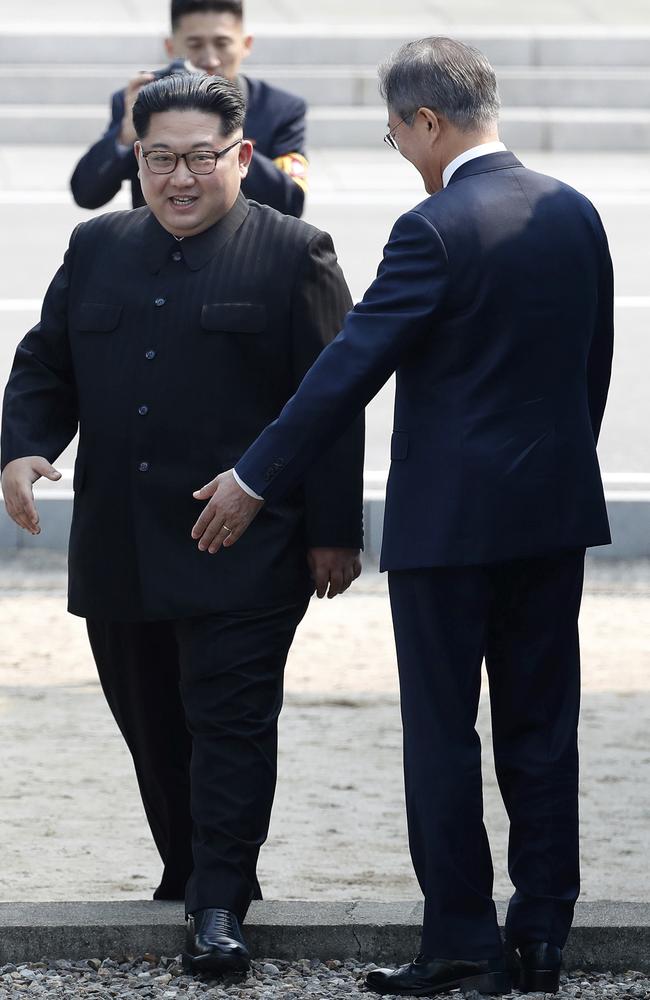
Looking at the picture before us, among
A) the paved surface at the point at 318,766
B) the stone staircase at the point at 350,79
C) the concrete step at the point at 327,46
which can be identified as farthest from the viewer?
the concrete step at the point at 327,46

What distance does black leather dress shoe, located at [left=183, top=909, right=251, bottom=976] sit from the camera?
11.9ft

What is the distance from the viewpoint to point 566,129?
15586 mm

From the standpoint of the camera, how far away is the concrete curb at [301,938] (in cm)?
378

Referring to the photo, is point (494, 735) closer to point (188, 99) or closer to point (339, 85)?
point (188, 99)

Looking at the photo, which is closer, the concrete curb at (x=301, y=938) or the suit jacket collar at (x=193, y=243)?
the concrete curb at (x=301, y=938)

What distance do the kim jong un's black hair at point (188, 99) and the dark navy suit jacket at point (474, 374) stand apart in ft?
1.91

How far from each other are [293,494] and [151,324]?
428 millimetres

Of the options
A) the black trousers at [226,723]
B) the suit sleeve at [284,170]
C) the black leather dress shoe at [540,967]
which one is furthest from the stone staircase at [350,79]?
the black leather dress shoe at [540,967]

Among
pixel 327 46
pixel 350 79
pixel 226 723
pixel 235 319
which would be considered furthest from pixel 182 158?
pixel 327 46

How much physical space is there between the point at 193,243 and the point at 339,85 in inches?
486

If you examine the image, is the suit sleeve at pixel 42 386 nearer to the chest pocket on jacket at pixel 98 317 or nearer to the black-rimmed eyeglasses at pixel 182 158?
the chest pocket on jacket at pixel 98 317

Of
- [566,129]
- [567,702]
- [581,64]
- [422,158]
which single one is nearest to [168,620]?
[567,702]

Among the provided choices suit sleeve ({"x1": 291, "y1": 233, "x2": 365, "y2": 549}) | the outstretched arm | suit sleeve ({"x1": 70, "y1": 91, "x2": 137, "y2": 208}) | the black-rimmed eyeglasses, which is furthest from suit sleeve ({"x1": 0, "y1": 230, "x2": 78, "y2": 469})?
suit sleeve ({"x1": 70, "y1": 91, "x2": 137, "y2": 208})

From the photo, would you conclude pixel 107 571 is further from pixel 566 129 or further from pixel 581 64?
pixel 581 64
